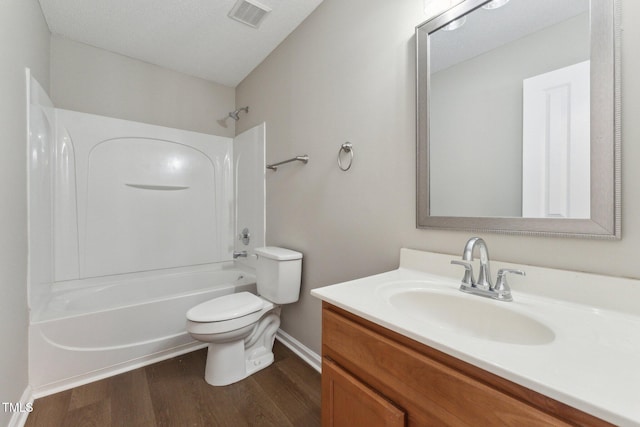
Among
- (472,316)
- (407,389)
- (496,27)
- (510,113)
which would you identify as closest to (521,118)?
(510,113)

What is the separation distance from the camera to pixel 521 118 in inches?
37.0

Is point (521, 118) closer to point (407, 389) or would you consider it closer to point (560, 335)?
point (560, 335)

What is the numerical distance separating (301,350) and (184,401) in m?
0.75

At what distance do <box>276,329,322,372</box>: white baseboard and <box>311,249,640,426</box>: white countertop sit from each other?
1.01 metres

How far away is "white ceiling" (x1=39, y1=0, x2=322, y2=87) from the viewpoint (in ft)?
5.86

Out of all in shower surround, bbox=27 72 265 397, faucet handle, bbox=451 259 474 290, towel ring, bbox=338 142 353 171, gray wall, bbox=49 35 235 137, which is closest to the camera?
faucet handle, bbox=451 259 474 290

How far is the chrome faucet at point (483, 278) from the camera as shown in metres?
0.87

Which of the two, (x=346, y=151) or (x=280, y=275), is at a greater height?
(x=346, y=151)

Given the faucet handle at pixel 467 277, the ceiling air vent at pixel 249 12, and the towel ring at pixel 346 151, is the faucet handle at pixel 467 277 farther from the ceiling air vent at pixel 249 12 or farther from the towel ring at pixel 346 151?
the ceiling air vent at pixel 249 12

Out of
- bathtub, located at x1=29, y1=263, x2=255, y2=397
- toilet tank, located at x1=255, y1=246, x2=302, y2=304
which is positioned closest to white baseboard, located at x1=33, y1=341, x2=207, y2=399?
bathtub, located at x1=29, y1=263, x2=255, y2=397

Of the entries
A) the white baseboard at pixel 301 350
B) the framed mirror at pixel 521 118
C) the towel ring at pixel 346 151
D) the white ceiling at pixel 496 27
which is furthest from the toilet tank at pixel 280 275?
the white ceiling at pixel 496 27

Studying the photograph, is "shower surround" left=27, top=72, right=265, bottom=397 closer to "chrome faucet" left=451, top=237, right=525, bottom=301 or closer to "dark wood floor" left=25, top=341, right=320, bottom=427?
"dark wood floor" left=25, top=341, right=320, bottom=427

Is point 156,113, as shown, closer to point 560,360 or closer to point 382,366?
point 382,366

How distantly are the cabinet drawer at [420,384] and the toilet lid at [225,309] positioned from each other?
2.88 feet
